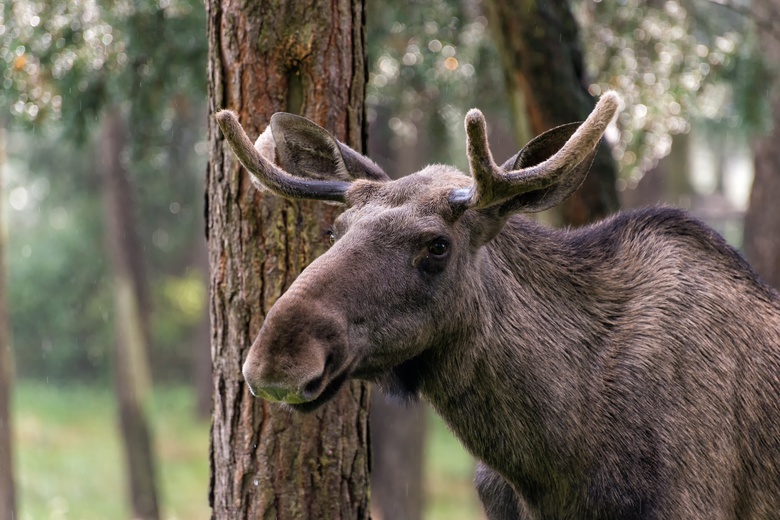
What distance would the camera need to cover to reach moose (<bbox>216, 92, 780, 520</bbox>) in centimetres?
361

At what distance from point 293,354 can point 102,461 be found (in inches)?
686

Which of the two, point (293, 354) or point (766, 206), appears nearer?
point (293, 354)

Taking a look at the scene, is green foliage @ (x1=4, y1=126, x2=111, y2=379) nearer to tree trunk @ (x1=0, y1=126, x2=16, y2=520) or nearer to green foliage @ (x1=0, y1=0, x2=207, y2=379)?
green foliage @ (x1=0, y1=0, x2=207, y2=379)

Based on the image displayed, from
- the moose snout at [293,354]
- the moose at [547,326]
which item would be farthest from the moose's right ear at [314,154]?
the moose snout at [293,354]

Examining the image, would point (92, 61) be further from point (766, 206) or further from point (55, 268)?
point (55, 268)

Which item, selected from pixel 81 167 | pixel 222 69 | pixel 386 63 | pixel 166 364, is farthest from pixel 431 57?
pixel 166 364

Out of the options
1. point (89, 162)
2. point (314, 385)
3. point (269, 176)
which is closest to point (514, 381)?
point (314, 385)

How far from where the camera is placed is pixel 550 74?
6738mm

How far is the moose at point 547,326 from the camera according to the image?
3.61 meters

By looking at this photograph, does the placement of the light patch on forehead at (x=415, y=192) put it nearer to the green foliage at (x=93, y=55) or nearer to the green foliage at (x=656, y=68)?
the green foliage at (x=93, y=55)

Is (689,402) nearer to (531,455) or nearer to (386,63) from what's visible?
(531,455)

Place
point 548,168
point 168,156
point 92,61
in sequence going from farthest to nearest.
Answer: point 168,156 → point 92,61 → point 548,168

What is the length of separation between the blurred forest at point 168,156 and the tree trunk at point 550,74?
53 millimetres

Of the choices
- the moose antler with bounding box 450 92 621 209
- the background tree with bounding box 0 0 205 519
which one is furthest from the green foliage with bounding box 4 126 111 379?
the moose antler with bounding box 450 92 621 209
